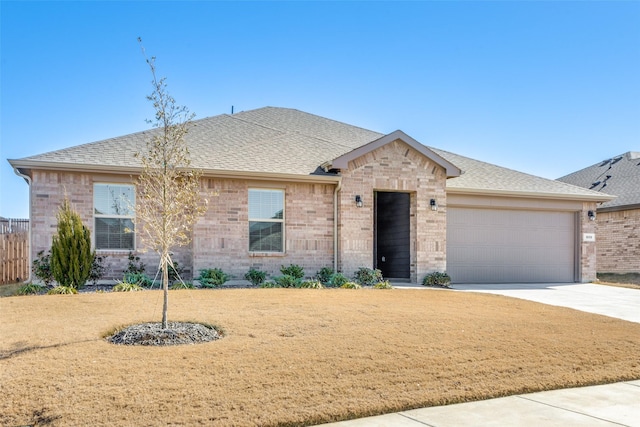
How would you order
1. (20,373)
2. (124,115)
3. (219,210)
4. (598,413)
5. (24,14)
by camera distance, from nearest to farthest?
(598,413) < (20,373) < (24,14) < (219,210) < (124,115)

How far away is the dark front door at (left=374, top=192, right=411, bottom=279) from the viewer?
15898mm

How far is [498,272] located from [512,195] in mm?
2576

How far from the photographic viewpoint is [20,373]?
16.9ft

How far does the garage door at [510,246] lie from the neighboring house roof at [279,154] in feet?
2.97

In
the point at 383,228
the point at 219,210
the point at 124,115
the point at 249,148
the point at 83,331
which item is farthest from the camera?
the point at 383,228

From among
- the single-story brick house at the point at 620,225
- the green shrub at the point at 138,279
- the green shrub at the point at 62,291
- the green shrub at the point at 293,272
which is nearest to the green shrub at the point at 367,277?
the green shrub at the point at 293,272

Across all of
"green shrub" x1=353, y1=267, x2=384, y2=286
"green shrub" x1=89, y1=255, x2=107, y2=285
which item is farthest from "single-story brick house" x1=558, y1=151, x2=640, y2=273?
"green shrub" x1=89, y1=255, x2=107, y2=285

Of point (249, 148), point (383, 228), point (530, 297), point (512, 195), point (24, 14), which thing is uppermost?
point (24, 14)

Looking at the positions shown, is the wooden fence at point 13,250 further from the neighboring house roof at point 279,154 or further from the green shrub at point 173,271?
the green shrub at point 173,271

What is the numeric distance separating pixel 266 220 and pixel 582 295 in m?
8.86

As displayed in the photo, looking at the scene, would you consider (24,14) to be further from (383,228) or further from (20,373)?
(383,228)

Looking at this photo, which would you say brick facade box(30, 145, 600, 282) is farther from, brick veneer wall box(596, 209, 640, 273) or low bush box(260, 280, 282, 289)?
brick veneer wall box(596, 209, 640, 273)

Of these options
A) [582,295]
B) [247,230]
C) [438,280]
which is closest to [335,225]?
[247,230]

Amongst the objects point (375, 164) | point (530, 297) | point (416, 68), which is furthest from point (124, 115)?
point (530, 297)
